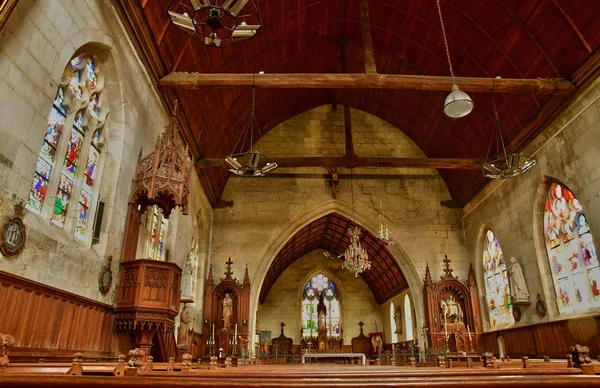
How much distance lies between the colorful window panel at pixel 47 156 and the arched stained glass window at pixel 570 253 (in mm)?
9855

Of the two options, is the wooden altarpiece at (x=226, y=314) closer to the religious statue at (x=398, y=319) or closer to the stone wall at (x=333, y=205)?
the stone wall at (x=333, y=205)

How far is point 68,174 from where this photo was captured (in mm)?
5977

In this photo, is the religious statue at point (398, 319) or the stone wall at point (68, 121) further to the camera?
the religious statue at point (398, 319)

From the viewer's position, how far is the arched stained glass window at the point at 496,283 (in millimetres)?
12617

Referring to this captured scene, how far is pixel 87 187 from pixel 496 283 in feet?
39.2

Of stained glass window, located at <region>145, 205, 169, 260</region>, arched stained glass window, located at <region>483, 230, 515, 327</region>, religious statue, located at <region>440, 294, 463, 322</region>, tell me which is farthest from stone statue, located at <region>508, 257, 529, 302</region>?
stained glass window, located at <region>145, 205, 169, 260</region>

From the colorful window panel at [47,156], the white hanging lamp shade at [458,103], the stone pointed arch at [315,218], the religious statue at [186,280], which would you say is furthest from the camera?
the stone pointed arch at [315,218]

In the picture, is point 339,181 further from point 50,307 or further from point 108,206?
point 50,307

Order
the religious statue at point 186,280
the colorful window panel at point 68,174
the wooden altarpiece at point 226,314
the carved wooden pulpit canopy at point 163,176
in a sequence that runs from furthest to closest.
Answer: the wooden altarpiece at point 226,314
the religious statue at point 186,280
the carved wooden pulpit canopy at point 163,176
the colorful window panel at point 68,174

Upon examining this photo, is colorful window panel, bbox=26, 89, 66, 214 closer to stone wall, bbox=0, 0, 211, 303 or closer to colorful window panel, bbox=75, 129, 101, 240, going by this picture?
stone wall, bbox=0, 0, 211, 303

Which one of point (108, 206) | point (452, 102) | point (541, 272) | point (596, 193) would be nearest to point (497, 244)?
point (541, 272)

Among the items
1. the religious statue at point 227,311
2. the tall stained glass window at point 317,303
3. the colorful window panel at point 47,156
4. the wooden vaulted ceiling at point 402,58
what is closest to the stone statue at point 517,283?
the wooden vaulted ceiling at point 402,58

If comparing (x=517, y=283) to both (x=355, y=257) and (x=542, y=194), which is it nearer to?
(x=542, y=194)

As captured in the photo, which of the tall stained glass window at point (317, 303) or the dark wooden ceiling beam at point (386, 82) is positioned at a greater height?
the dark wooden ceiling beam at point (386, 82)
